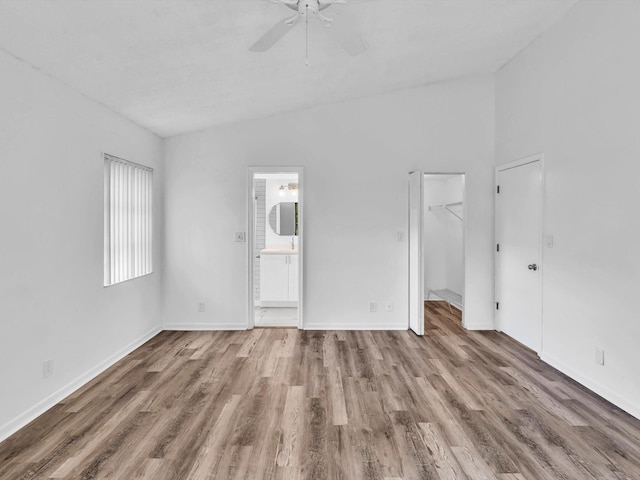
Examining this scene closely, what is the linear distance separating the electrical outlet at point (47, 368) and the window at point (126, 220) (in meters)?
0.88

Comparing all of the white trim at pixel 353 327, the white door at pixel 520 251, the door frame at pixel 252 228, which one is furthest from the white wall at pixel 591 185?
the door frame at pixel 252 228

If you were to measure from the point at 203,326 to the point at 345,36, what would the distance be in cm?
369

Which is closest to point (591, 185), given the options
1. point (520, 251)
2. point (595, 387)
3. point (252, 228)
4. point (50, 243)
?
point (520, 251)

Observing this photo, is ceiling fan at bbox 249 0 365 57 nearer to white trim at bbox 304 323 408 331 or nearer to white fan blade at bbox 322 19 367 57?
white fan blade at bbox 322 19 367 57

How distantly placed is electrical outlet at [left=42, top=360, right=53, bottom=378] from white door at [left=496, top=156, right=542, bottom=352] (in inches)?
169

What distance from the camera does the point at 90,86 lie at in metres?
2.86

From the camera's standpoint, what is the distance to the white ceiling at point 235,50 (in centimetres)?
213

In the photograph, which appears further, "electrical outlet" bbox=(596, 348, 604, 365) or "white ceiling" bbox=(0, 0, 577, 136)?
"electrical outlet" bbox=(596, 348, 604, 365)

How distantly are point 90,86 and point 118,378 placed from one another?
2418mm

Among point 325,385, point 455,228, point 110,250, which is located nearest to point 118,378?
point 110,250

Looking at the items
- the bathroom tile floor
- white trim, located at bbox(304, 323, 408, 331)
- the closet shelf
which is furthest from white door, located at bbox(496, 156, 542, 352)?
the bathroom tile floor

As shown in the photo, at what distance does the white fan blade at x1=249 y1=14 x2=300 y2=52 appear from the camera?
6.75ft

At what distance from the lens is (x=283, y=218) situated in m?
6.14

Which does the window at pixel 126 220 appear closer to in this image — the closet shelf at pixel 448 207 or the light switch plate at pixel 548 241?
the light switch plate at pixel 548 241
